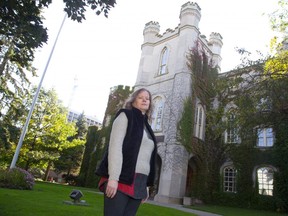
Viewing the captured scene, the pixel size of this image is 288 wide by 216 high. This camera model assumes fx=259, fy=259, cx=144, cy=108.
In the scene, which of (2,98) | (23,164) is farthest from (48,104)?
(2,98)

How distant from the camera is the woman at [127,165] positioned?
2.50m

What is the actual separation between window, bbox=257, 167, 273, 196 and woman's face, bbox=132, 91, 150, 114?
18289 mm

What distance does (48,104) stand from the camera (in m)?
27.3

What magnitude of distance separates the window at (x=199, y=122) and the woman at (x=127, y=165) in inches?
714

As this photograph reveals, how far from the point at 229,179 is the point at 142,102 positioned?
19.2m

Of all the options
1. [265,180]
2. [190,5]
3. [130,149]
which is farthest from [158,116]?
[130,149]

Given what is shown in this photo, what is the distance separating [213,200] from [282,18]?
44.7 ft

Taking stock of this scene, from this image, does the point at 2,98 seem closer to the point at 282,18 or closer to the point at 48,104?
the point at 48,104

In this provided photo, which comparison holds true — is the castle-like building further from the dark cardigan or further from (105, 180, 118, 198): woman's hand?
(105, 180, 118, 198): woman's hand

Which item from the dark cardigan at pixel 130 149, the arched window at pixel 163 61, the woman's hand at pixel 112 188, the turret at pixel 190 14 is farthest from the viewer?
the arched window at pixel 163 61

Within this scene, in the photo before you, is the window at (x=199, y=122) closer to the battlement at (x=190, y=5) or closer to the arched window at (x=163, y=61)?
the arched window at (x=163, y=61)

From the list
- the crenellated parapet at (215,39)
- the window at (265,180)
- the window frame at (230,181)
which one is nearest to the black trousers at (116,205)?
the window at (265,180)

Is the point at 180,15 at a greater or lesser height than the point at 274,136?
greater

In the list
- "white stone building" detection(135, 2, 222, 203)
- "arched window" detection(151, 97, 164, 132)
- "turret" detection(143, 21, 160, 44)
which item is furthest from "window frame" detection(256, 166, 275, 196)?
"turret" detection(143, 21, 160, 44)
